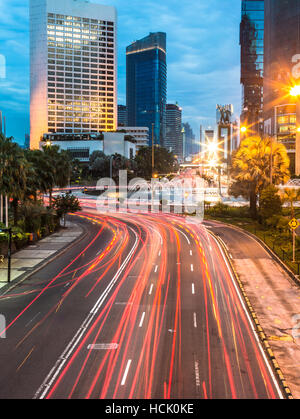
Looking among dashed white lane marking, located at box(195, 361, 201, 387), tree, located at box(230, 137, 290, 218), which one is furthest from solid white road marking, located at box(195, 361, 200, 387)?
tree, located at box(230, 137, 290, 218)

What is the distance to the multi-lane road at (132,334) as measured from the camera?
13.1m

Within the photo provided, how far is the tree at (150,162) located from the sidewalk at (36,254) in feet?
312

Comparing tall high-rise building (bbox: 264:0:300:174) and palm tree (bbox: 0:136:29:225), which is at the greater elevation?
tall high-rise building (bbox: 264:0:300:174)

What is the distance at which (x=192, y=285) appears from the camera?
24.6 meters

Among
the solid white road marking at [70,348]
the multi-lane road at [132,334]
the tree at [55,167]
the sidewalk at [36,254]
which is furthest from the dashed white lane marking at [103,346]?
the tree at [55,167]

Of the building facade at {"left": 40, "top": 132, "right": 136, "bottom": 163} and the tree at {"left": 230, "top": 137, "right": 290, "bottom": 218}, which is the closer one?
the tree at {"left": 230, "top": 137, "right": 290, "bottom": 218}

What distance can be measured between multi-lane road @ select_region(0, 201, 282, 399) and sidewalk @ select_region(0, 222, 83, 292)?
1183 millimetres

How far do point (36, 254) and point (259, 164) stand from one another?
29360 millimetres

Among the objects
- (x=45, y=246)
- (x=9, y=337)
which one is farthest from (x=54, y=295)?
(x=45, y=246)

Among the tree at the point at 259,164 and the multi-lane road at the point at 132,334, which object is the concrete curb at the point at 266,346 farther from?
the tree at the point at 259,164

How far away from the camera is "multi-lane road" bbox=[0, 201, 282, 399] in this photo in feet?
42.9

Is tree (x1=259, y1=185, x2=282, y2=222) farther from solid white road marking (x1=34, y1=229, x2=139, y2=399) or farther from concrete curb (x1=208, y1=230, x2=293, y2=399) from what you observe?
solid white road marking (x1=34, y1=229, x2=139, y2=399)

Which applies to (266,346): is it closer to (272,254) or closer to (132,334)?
(132,334)

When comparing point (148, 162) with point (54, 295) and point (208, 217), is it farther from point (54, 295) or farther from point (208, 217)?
point (54, 295)
